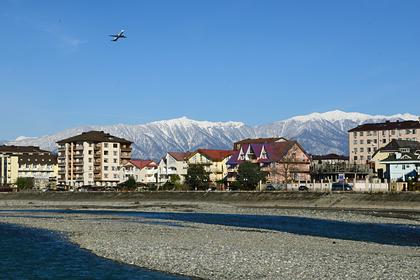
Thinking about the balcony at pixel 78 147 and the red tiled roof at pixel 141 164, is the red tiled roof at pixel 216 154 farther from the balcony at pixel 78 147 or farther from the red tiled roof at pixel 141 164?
the balcony at pixel 78 147

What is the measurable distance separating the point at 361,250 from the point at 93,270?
14398mm

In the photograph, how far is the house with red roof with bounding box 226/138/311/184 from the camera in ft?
461

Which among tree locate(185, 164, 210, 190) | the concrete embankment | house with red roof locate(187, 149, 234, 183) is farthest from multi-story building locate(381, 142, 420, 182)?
house with red roof locate(187, 149, 234, 183)

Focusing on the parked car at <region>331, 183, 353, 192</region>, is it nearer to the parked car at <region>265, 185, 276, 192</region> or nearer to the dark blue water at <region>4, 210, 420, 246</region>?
the parked car at <region>265, 185, 276, 192</region>

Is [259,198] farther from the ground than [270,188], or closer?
closer

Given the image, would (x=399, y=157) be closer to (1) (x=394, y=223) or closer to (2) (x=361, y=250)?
(1) (x=394, y=223)

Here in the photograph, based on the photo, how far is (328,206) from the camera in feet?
280

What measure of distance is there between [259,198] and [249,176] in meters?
24.5

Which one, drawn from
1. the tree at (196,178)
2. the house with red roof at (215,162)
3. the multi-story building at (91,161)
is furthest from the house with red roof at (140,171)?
the tree at (196,178)

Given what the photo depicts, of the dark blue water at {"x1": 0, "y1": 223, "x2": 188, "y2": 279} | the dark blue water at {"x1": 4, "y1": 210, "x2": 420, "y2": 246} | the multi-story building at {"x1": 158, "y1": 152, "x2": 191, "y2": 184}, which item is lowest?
the dark blue water at {"x1": 4, "y1": 210, "x2": 420, "y2": 246}

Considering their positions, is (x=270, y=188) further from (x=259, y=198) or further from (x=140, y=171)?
(x=140, y=171)

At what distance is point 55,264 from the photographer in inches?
1194

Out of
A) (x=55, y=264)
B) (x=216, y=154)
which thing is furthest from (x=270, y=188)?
(x=55, y=264)

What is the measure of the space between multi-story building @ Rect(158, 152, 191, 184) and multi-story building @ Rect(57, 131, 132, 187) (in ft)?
57.8
